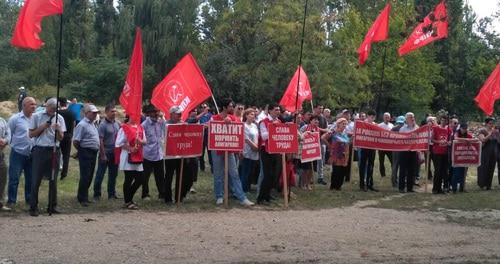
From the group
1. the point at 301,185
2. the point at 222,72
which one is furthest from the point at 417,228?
the point at 222,72

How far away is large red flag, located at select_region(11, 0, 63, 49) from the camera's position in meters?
10.5

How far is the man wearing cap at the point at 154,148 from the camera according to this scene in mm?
12367

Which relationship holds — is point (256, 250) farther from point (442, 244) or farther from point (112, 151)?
point (112, 151)

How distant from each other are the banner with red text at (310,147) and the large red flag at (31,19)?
6429 mm

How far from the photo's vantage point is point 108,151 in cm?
1273

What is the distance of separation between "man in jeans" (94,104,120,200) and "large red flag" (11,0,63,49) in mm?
2546

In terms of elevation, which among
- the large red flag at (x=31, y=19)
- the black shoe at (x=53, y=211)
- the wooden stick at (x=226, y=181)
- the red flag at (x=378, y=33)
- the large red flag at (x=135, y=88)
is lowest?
the black shoe at (x=53, y=211)

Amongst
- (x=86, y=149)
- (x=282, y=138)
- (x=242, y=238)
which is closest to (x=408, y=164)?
(x=282, y=138)

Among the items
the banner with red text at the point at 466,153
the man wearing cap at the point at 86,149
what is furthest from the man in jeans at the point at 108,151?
the banner with red text at the point at 466,153

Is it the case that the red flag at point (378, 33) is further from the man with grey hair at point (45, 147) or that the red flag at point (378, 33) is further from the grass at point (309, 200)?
the man with grey hair at point (45, 147)

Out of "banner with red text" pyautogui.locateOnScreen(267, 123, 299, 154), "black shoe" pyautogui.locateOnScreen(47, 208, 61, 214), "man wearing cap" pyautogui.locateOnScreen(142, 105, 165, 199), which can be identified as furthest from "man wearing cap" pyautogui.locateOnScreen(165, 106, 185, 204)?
"black shoe" pyautogui.locateOnScreen(47, 208, 61, 214)

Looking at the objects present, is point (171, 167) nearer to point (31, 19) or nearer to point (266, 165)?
point (266, 165)

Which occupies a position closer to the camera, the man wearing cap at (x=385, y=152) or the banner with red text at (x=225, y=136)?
the banner with red text at (x=225, y=136)

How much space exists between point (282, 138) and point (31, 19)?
17.7ft
